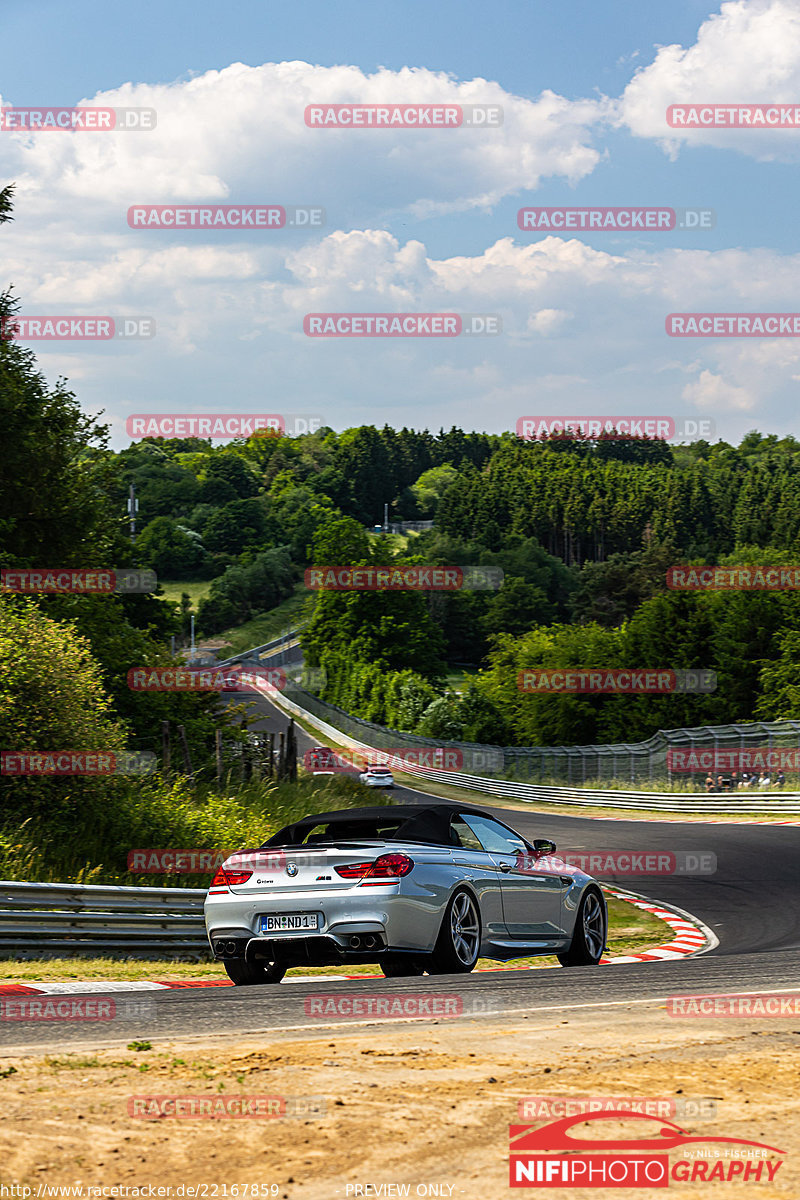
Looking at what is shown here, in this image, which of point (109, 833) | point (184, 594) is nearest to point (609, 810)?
point (109, 833)

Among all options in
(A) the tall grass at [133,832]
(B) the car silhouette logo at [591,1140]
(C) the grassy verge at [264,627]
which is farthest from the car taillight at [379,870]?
(C) the grassy verge at [264,627]

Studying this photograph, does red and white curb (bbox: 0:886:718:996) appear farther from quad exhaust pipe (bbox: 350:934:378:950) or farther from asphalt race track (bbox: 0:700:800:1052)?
quad exhaust pipe (bbox: 350:934:378:950)

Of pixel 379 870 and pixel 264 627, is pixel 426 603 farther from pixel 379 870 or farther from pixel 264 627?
pixel 379 870

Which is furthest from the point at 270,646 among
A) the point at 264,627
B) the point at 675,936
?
the point at 675,936

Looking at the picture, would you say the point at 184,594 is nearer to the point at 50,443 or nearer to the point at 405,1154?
the point at 50,443

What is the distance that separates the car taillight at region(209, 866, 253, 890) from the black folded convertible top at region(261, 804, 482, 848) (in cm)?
33

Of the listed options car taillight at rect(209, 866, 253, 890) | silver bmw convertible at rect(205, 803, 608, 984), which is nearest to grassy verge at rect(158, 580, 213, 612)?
silver bmw convertible at rect(205, 803, 608, 984)

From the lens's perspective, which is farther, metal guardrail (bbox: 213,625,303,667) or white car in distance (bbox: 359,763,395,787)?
metal guardrail (bbox: 213,625,303,667)

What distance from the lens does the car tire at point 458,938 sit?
930 centimetres

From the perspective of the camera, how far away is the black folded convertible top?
31.9 ft

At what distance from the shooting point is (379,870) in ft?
29.4

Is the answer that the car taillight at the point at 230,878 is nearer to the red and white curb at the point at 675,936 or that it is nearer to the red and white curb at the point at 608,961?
the red and white curb at the point at 608,961

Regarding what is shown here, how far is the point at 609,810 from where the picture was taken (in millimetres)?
47938

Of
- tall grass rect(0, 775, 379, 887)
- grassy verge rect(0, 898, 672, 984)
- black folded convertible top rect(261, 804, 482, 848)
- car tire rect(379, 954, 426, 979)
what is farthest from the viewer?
tall grass rect(0, 775, 379, 887)
